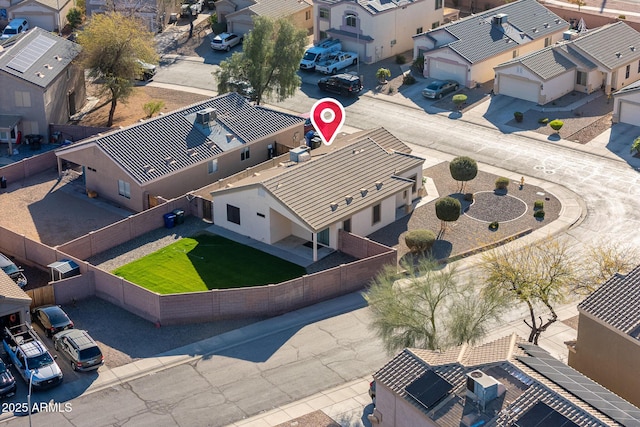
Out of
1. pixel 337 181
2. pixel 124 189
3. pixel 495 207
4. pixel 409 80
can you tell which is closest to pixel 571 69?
pixel 409 80

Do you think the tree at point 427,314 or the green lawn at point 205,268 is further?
the green lawn at point 205,268

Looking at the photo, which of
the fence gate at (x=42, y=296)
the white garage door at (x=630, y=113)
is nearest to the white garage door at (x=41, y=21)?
the fence gate at (x=42, y=296)

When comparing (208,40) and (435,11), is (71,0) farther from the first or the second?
(435,11)

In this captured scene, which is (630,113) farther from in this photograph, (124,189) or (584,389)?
(584,389)

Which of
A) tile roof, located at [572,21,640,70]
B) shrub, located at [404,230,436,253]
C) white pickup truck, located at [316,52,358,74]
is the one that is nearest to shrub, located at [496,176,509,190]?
shrub, located at [404,230,436,253]

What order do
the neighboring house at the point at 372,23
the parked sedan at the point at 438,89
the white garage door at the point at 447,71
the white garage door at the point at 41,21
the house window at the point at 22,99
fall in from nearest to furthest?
the house window at the point at 22,99
the parked sedan at the point at 438,89
the white garage door at the point at 447,71
the neighboring house at the point at 372,23
the white garage door at the point at 41,21

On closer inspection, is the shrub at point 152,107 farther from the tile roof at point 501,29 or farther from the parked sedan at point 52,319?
the parked sedan at point 52,319

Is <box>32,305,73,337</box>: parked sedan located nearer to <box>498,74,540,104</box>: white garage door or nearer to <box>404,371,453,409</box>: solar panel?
<box>404,371,453,409</box>: solar panel
